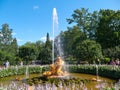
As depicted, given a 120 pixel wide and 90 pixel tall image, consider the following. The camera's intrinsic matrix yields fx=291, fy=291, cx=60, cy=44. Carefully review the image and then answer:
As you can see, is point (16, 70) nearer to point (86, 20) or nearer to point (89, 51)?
point (89, 51)

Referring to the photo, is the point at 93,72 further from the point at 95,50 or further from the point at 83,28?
the point at 83,28

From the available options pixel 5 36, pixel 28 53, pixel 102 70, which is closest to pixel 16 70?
pixel 102 70

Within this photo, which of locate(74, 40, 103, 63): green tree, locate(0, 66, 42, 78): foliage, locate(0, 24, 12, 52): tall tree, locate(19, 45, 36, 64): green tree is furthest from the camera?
locate(0, 24, 12, 52): tall tree

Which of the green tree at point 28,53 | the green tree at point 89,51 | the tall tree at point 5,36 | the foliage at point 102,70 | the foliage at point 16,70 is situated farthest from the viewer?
the tall tree at point 5,36

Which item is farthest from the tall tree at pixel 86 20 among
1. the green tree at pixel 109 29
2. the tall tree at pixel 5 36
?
the tall tree at pixel 5 36

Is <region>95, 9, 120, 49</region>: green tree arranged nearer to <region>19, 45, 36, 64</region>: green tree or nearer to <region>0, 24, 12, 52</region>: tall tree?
<region>19, 45, 36, 64</region>: green tree

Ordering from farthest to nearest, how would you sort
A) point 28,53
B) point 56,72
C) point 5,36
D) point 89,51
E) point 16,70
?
point 5,36
point 28,53
point 89,51
point 16,70
point 56,72

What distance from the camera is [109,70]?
21484 millimetres

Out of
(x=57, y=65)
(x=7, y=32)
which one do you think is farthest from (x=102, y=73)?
(x=7, y=32)

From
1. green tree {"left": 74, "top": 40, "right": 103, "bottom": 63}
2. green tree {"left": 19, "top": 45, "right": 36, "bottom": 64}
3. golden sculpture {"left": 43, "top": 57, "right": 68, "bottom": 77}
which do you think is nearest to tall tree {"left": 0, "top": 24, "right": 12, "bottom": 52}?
green tree {"left": 19, "top": 45, "right": 36, "bottom": 64}

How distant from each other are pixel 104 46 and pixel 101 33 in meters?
2.06

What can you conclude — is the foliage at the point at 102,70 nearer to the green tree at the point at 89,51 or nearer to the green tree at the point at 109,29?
the green tree at the point at 89,51

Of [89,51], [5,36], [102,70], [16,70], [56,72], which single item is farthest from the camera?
[5,36]

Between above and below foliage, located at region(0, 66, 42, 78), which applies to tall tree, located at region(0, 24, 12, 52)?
above
